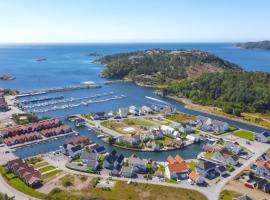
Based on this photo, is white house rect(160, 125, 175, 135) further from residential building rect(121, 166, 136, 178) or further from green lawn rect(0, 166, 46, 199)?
green lawn rect(0, 166, 46, 199)

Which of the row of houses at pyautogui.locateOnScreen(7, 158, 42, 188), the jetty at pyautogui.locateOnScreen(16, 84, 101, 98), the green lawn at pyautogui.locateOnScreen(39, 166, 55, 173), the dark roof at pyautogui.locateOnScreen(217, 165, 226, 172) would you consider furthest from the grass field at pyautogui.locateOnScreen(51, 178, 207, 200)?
the jetty at pyautogui.locateOnScreen(16, 84, 101, 98)

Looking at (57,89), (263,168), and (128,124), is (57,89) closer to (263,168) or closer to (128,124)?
(128,124)

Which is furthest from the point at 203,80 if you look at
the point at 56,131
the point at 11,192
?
the point at 11,192

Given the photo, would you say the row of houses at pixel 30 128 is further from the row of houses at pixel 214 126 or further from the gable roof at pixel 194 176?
the gable roof at pixel 194 176

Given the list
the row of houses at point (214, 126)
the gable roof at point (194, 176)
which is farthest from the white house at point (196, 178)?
the row of houses at point (214, 126)

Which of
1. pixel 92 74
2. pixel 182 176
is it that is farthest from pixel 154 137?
pixel 92 74
